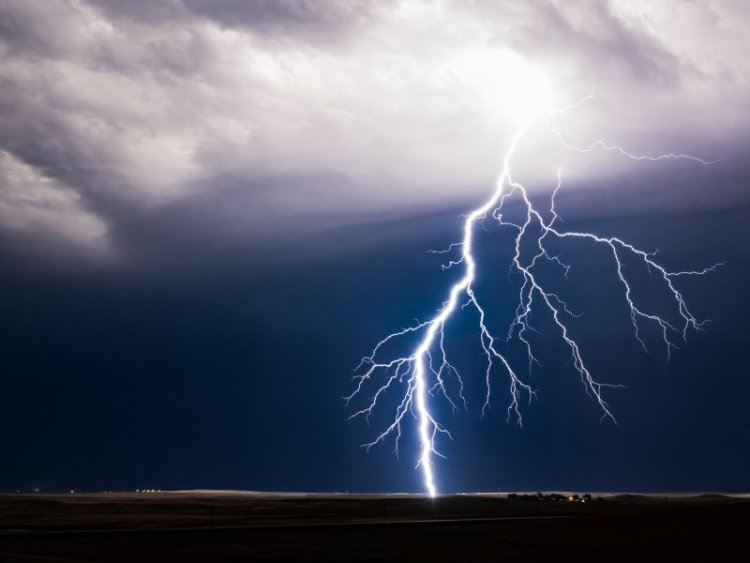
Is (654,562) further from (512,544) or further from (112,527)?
(112,527)

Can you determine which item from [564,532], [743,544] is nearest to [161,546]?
[564,532]

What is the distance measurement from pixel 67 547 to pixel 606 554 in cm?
1330

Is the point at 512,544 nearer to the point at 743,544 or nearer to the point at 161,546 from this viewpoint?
the point at 743,544

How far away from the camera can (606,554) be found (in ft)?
66.0

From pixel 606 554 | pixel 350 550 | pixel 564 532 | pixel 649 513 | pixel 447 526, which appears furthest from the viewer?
pixel 447 526

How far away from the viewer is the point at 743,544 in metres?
19.7

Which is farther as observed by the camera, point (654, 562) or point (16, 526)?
point (16, 526)

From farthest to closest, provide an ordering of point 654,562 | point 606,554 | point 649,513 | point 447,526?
point 447,526 < point 649,513 < point 606,554 < point 654,562

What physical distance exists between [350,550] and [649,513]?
1009 cm

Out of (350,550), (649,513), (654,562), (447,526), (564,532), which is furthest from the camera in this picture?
(447,526)

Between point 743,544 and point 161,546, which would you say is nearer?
point 743,544

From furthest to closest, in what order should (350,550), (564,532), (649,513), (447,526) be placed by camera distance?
(447,526)
(649,513)
(564,532)
(350,550)

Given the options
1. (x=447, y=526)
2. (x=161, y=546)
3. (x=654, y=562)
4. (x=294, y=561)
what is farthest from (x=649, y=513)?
(x=161, y=546)

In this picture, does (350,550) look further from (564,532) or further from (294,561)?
(564,532)
